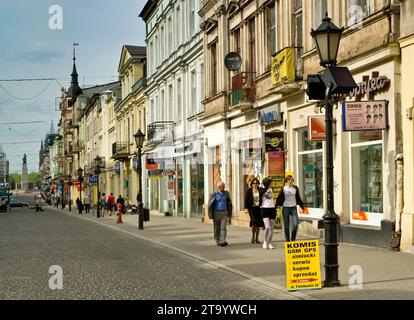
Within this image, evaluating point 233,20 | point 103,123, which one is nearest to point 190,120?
point 233,20

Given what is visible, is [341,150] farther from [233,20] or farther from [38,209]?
[38,209]

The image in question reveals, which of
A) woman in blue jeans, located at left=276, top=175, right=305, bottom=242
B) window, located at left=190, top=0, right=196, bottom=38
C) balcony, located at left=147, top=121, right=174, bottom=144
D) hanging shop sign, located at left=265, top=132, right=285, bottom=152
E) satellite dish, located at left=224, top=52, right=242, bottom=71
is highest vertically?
window, located at left=190, top=0, right=196, bottom=38

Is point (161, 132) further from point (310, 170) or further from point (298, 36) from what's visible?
point (310, 170)

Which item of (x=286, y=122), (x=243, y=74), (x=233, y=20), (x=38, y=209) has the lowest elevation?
(x=38, y=209)

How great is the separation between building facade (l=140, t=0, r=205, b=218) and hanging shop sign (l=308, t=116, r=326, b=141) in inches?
650

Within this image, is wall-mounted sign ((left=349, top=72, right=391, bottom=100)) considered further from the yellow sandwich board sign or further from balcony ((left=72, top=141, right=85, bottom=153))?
balcony ((left=72, top=141, right=85, bottom=153))

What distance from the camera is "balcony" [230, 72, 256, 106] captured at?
27.0 metres

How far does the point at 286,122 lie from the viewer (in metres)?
23.7

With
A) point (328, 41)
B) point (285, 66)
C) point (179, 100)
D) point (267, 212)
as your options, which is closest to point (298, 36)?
point (285, 66)

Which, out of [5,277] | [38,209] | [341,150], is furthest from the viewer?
[38,209]

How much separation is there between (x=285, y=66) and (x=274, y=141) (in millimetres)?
2882

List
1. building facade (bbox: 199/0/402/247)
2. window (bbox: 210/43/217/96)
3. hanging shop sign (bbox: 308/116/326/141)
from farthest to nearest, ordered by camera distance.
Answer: window (bbox: 210/43/217/96), hanging shop sign (bbox: 308/116/326/141), building facade (bbox: 199/0/402/247)

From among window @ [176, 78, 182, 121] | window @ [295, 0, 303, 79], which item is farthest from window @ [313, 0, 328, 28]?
window @ [176, 78, 182, 121]
